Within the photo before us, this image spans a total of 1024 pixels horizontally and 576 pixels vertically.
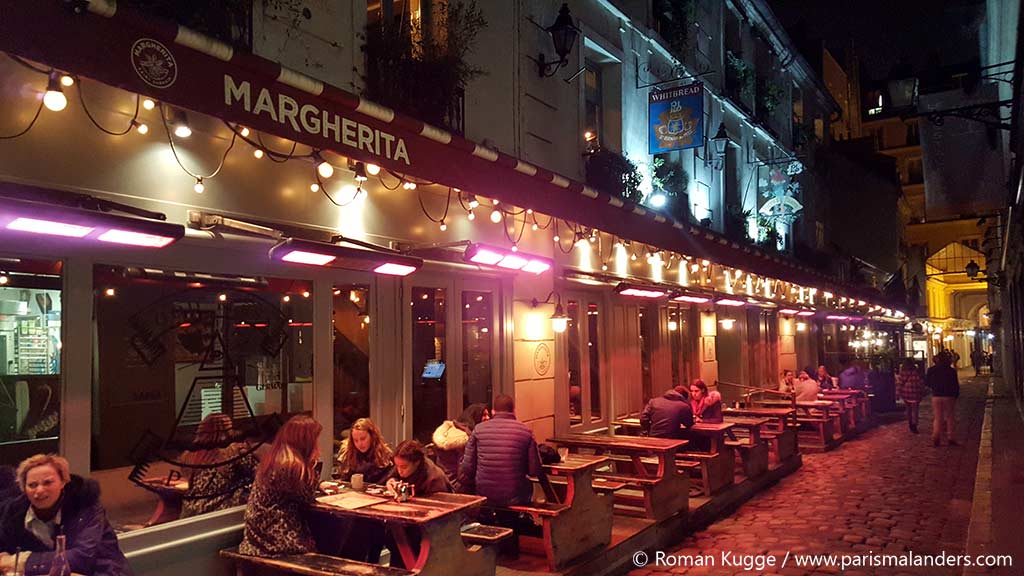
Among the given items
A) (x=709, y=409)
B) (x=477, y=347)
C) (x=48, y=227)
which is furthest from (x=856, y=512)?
(x=48, y=227)

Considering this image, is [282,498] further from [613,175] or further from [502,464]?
[613,175]

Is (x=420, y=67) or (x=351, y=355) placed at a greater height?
(x=420, y=67)

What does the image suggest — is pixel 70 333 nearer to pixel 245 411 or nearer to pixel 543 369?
pixel 245 411

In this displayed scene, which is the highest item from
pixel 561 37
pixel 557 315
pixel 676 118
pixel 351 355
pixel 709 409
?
pixel 561 37

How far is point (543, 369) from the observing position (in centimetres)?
1075

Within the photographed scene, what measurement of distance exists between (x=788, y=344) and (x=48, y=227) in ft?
71.6

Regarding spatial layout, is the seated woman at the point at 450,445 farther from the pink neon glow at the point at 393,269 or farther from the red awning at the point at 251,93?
the red awning at the point at 251,93

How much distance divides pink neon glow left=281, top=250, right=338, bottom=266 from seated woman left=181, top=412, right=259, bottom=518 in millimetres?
1508

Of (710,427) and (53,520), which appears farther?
(710,427)

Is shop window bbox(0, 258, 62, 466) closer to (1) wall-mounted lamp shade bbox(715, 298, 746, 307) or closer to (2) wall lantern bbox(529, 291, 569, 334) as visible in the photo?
(2) wall lantern bbox(529, 291, 569, 334)

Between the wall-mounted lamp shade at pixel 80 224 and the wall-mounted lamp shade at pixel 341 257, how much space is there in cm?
88

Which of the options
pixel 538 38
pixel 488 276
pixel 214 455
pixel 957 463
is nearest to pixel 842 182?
pixel 957 463

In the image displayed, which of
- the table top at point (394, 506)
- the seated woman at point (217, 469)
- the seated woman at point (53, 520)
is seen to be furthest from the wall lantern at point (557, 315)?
the seated woman at point (53, 520)

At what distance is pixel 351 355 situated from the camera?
754 centimetres
